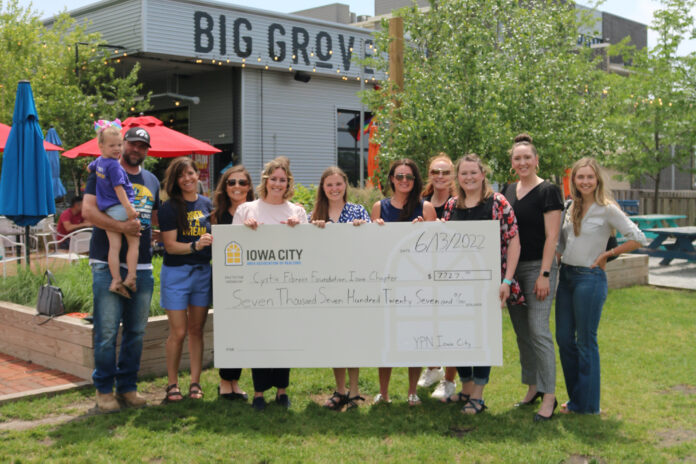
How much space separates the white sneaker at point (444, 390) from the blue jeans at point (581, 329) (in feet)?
2.96

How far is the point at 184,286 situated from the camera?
16.9 feet

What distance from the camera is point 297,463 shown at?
4.09 metres

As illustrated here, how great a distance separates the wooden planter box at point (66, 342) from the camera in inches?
230

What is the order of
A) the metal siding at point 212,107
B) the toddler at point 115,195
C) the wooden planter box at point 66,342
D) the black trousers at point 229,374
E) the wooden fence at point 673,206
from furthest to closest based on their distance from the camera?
the wooden fence at point 673,206, the metal siding at point 212,107, the wooden planter box at point 66,342, the black trousers at point 229,374, the toddler at point 115,195

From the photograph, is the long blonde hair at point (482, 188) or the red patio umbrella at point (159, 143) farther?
the red patio umbrella at point (159, 143)

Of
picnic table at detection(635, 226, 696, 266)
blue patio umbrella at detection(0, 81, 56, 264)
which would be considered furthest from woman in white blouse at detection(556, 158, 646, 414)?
picnic table at detection(635, 226, 696, 266)

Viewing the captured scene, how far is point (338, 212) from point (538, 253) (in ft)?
4.94

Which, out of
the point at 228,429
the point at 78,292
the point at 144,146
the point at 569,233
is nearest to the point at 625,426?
the point at 569,233

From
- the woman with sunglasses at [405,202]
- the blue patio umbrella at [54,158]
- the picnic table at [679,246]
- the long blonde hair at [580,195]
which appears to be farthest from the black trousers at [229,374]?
the picnic table at [679,246]

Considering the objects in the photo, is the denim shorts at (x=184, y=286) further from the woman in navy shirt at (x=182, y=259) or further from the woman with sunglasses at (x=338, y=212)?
the woman with sunglasses at (x=338, y=212)

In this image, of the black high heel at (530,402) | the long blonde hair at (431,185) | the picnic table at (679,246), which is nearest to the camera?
the black high heel at (530,402)

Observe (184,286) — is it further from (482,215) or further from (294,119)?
(294,119)

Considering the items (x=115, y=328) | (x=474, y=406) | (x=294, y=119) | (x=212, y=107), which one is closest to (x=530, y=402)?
(x=474, y=406)

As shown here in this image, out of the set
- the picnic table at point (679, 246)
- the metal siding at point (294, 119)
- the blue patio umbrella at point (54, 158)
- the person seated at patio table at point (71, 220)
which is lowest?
the picnic table at point (679, 246)
